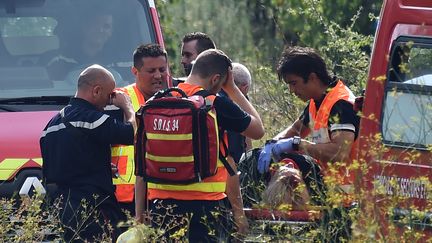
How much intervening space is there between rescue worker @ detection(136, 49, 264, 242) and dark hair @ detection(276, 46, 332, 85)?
1.65ft

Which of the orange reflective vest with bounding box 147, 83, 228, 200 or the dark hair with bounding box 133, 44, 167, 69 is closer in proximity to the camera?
the orange reflective vest with bounding box 147, 83, 228, 200

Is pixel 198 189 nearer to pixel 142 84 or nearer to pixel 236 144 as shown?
pixel 142 84

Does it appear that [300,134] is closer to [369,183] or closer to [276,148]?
[276,148]

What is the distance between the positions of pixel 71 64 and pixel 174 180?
8.52ft

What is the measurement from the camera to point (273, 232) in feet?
20.7

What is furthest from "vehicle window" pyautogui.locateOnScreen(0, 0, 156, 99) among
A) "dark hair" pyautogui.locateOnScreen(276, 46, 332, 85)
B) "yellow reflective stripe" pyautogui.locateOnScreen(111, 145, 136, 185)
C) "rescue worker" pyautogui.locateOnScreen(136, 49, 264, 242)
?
"rescue worker" pyautogui.locateOnScreen(136, 49, 264, 242)

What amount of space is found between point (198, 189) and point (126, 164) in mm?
1202

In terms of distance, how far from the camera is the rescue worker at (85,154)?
7203 mm

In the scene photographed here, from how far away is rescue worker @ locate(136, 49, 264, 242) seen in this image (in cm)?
680

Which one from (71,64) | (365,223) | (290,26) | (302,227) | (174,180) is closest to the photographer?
(365,223)

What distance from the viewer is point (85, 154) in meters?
7.25

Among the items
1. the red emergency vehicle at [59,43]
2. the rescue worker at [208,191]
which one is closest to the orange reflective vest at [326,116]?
the rescue worker at [208,191]

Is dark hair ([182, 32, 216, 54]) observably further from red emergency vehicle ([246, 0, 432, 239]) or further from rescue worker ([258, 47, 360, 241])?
red emergency vehicle ([246, 0, 432, 239])

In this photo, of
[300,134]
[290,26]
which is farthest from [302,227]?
[290,26]
